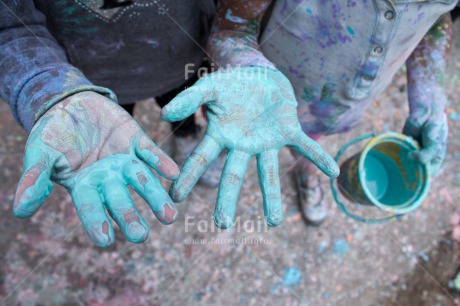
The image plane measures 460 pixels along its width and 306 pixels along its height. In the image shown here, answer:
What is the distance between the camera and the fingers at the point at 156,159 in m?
1.21

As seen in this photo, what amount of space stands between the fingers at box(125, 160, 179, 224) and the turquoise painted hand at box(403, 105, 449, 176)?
5.01ft

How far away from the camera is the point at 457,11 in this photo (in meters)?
2.32

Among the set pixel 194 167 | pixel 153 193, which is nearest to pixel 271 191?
pixel 194 167

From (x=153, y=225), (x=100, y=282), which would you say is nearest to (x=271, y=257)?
(x=153, y=225)

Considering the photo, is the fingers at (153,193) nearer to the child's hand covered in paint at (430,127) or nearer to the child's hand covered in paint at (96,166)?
the child's hand covered in paint at (96,166)

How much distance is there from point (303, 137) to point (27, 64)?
3.48ft

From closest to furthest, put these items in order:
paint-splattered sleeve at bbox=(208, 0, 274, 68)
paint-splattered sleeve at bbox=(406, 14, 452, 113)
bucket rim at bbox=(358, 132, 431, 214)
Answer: paint-splattered sleeve at bbox=(208, 0, 274, 68) < paint-splattered sleeve at bbox=(406, 14, 452, 113) < bucket rim at bbox=(358, 132, 431, 214)

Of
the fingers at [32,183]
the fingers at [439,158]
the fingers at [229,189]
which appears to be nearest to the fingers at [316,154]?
the fingers at [229,189]

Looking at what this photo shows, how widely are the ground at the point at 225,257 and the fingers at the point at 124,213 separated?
1.47m

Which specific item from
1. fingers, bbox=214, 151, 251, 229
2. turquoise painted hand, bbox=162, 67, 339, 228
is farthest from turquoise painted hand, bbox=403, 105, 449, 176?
fingers, bbox=214, 151, 251, 229

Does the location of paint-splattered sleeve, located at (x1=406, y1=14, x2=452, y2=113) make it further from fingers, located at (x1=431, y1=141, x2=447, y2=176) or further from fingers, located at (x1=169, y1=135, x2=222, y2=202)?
fingers, located at (x1=169, y1=135, x2=222, y2=202)

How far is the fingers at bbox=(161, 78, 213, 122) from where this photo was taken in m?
1.19

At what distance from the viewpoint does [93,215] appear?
1.10 m

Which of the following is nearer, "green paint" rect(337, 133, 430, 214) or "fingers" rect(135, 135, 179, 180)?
"fingers" rect(135, 135, 179, 180)
